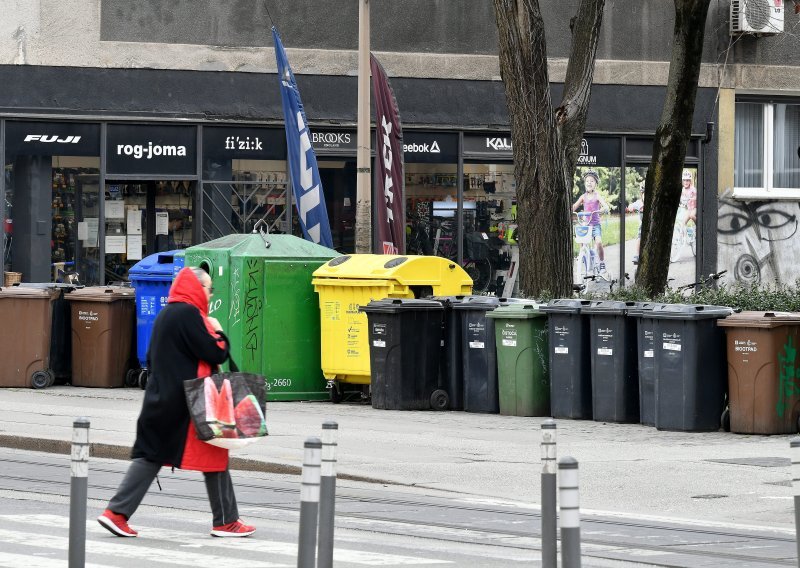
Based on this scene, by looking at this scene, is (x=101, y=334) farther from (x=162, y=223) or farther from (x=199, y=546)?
(x=199, y=546)

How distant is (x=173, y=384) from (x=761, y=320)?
693 centimetres

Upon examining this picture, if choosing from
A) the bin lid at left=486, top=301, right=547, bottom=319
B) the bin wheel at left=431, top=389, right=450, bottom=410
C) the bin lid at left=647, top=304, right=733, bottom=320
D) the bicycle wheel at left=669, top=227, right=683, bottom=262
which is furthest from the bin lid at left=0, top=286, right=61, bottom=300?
the bicycle wheel at left=669, top=227, right=683, bottom=262

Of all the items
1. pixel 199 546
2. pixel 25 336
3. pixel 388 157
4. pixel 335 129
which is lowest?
pixel 199 546

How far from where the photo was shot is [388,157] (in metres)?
22.6

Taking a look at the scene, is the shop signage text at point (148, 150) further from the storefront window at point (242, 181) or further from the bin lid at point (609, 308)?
the bin lid at point (609, 308)

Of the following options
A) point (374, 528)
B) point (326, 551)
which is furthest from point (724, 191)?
point (326, 551)

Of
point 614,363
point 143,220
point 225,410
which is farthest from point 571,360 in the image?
point 143,220

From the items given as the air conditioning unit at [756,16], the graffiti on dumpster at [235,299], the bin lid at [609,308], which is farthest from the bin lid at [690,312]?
the air conditioning unit at [756,16]

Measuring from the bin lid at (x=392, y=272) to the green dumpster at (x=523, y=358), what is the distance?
50.0 inches

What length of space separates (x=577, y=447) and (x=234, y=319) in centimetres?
518

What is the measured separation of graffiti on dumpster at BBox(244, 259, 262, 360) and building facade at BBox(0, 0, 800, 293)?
755 centimetres

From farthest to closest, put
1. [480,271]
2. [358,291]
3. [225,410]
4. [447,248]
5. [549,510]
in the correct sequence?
1. [480,271]
2. [447,248]
3. [358,291]
4. [225,410]
5. [549,510]

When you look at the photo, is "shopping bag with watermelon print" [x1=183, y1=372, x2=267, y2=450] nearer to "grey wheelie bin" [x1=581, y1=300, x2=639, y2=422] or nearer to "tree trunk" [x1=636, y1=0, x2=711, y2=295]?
"grey wheelie bin" [x1=581, y1=300, x2=639, y2=422]

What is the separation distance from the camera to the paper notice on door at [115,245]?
81.5ft
